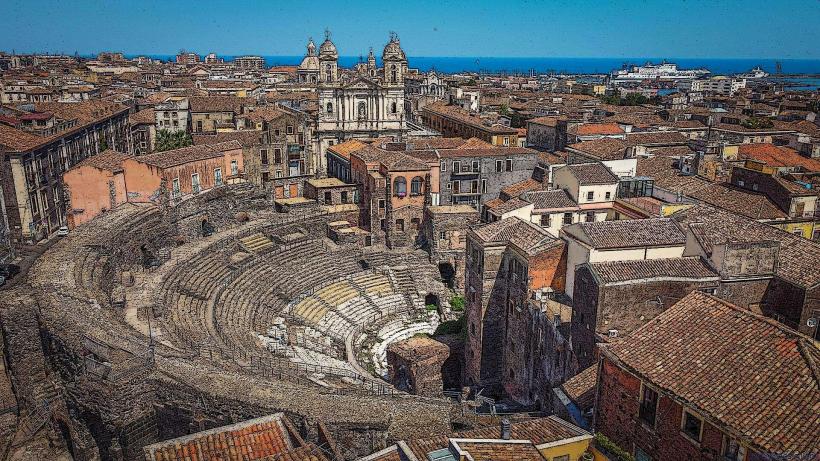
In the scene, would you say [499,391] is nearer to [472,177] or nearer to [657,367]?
[657,367]

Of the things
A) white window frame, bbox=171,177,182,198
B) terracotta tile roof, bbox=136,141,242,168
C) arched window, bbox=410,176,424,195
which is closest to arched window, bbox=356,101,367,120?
terracotta tile roof, bbox=136,141,242,168

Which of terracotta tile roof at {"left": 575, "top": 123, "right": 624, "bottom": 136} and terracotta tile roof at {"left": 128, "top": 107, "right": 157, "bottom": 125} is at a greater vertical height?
terracotta tile roof at {"left": 128, "top": 107, "right": 157, "bottom": 125}

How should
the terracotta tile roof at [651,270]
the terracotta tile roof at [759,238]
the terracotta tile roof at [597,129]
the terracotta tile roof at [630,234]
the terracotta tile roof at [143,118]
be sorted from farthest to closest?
the terracotta tile roof at [143,118] < the terracotta tile roof at [597,129] < the terracotta tile roof at [630,234] < the terracotta tile roof at [759,238] < the terracotta tile roof at [651,270]

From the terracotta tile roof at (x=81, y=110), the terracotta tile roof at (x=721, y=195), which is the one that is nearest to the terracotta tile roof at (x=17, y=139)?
the terracotta tile roof at (x=81, y=110)

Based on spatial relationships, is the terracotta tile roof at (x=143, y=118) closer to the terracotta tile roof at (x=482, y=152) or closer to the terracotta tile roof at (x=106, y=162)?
the terracotta tile roof at (x=106, y=162)

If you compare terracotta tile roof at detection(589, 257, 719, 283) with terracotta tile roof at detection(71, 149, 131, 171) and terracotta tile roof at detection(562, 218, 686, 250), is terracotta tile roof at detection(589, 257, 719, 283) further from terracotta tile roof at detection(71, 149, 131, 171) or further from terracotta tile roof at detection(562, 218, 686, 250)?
terracotta tile roof at detection(71, 149, 131, 171)

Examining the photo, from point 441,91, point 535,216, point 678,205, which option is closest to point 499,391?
point 535,216

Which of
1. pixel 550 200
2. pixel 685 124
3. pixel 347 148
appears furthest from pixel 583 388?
pixel 685 124
